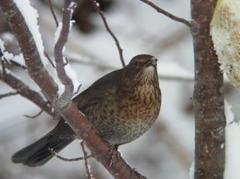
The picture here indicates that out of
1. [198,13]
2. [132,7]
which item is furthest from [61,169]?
[198,13]

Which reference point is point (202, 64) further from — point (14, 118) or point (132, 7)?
point (132, 7)

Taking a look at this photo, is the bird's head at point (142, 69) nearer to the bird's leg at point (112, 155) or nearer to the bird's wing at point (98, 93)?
the bird's wing at point (98, 93)

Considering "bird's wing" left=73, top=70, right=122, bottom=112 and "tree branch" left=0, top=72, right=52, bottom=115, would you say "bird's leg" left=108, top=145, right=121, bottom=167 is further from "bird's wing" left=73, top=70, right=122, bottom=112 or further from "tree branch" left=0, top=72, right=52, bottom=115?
"bird's wing" left=73, top=70, right=122, bottom=112

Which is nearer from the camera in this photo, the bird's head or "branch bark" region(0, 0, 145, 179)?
"branch bark" region(0, 0, 145, 179)

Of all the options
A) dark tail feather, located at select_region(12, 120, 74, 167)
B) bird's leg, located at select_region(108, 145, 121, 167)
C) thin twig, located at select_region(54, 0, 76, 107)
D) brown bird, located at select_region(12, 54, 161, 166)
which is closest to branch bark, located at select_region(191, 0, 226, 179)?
bird's leg, located at select_region(108, 145, 121, 167)

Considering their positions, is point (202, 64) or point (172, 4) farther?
point (172, 4)

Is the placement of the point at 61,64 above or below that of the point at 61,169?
above

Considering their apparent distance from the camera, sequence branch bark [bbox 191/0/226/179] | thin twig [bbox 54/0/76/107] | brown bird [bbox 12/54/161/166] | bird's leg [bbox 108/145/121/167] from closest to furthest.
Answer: thin twig [bbox 54/0/76/107], branch bark [bbox 191/0/226/179], bird's leg [bbox 108/145/121/167], brown bird [bbox 12/54/161/166]
